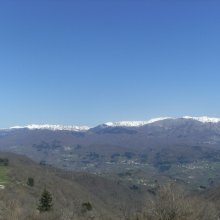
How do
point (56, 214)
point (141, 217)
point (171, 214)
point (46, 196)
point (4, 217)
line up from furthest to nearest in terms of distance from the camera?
point (46, 196)
point (56, 214)
point (4, 217)
point (141, 217)
point (171, 214)

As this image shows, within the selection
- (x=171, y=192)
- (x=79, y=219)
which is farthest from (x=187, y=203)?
(x=79, y=219)

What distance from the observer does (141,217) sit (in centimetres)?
8100

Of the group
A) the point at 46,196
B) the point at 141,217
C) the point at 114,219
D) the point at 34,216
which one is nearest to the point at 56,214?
the point at 34,216

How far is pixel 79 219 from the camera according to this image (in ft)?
394

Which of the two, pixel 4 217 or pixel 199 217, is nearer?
pixel 199 217

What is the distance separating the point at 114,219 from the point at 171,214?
167ft

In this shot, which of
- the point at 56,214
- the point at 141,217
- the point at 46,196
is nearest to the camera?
the point at 141,217

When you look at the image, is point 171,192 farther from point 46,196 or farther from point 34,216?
point 46,196

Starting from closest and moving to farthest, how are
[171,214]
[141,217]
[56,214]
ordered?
[171,214]
[141,217]
[56,214]

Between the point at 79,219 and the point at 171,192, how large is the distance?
2025 inches

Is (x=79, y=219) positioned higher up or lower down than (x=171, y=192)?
lower down

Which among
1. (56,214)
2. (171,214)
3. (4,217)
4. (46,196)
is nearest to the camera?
(171,214)

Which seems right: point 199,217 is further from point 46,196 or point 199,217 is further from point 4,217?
point 46,196

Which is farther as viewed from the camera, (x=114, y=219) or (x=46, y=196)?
(x=46, y=196)
